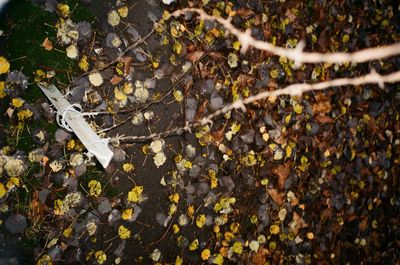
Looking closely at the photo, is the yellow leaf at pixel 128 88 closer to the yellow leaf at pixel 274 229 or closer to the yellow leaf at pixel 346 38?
the yellow leaf at pixel 274 229

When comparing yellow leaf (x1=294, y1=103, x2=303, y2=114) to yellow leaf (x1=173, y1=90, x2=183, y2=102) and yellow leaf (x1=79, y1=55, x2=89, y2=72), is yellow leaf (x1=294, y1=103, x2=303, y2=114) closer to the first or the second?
yellow leaf (x1=173, y1=90, x2=183, y2=102)

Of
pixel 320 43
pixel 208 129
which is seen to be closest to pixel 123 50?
pixel 208 129

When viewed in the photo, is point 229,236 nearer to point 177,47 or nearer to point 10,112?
point 177,47

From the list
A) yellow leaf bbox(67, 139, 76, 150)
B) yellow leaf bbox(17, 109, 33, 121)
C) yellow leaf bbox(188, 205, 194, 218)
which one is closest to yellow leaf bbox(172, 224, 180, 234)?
yellow leaf bbox(188, 205, 194, 218)

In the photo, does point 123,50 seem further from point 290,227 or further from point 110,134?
point 290,227

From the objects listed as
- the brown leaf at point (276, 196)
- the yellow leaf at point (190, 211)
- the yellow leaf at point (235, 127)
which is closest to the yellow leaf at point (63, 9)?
the yellow leaf at point (235, 127)

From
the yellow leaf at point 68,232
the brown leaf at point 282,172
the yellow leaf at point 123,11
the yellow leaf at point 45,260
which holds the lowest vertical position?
the brown leaf at point 282,172
